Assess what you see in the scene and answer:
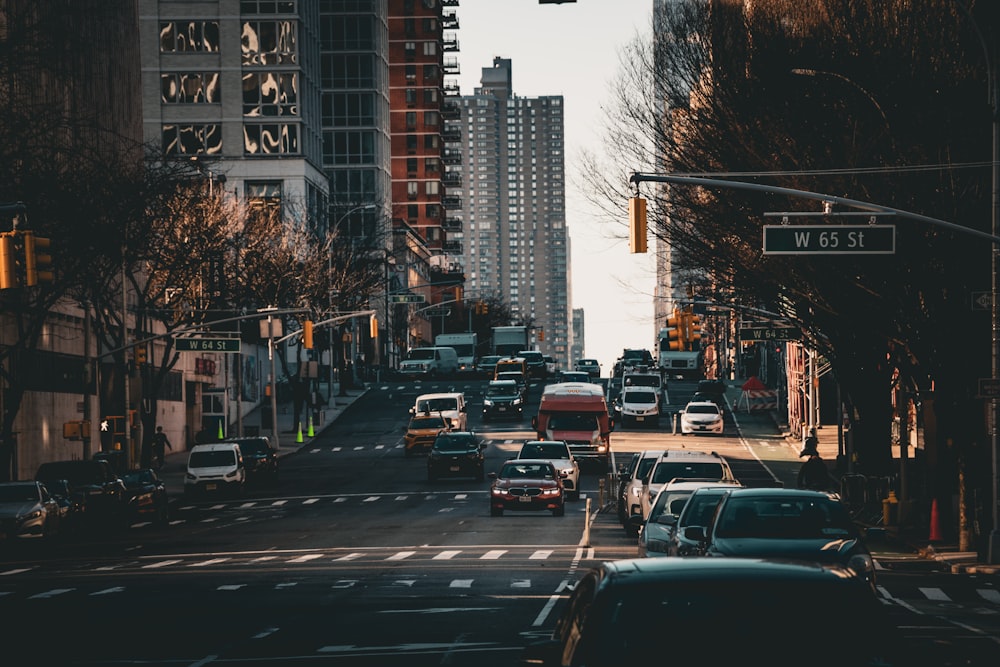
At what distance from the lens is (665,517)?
22953 millimetres

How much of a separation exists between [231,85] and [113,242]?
7795cm

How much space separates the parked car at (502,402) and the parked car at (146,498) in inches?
1521

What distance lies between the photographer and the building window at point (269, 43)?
4798 inches

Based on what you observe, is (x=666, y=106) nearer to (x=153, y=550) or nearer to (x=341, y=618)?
(x=153, y=550)

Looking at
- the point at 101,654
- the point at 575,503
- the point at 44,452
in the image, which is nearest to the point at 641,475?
the point at 575,503

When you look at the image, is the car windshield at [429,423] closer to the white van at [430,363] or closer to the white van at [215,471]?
the white van at [215,471]

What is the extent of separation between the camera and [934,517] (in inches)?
1272

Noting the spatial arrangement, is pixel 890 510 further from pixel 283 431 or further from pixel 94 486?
pixel 283 431

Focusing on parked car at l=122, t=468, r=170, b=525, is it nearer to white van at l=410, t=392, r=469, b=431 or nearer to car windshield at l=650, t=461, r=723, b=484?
car windshield at l=650, t=461, r=723, b=484

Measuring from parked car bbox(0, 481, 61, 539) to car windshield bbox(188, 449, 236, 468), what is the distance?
1587 cm

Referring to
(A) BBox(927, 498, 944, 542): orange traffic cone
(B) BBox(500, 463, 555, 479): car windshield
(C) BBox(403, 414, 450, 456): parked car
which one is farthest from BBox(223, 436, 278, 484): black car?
(A) BBox(927, 498, 944, 542): orange traffic cone

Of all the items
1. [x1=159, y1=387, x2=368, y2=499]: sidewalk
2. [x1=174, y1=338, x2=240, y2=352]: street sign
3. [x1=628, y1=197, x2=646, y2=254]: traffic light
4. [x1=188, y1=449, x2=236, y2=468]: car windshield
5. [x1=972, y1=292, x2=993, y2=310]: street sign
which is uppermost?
[x1=628, y1=197, x2=646, y2=254]: traffic light

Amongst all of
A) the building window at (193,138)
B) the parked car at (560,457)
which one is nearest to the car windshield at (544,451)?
the parked car at (560,457)

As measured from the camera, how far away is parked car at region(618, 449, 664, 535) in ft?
114
